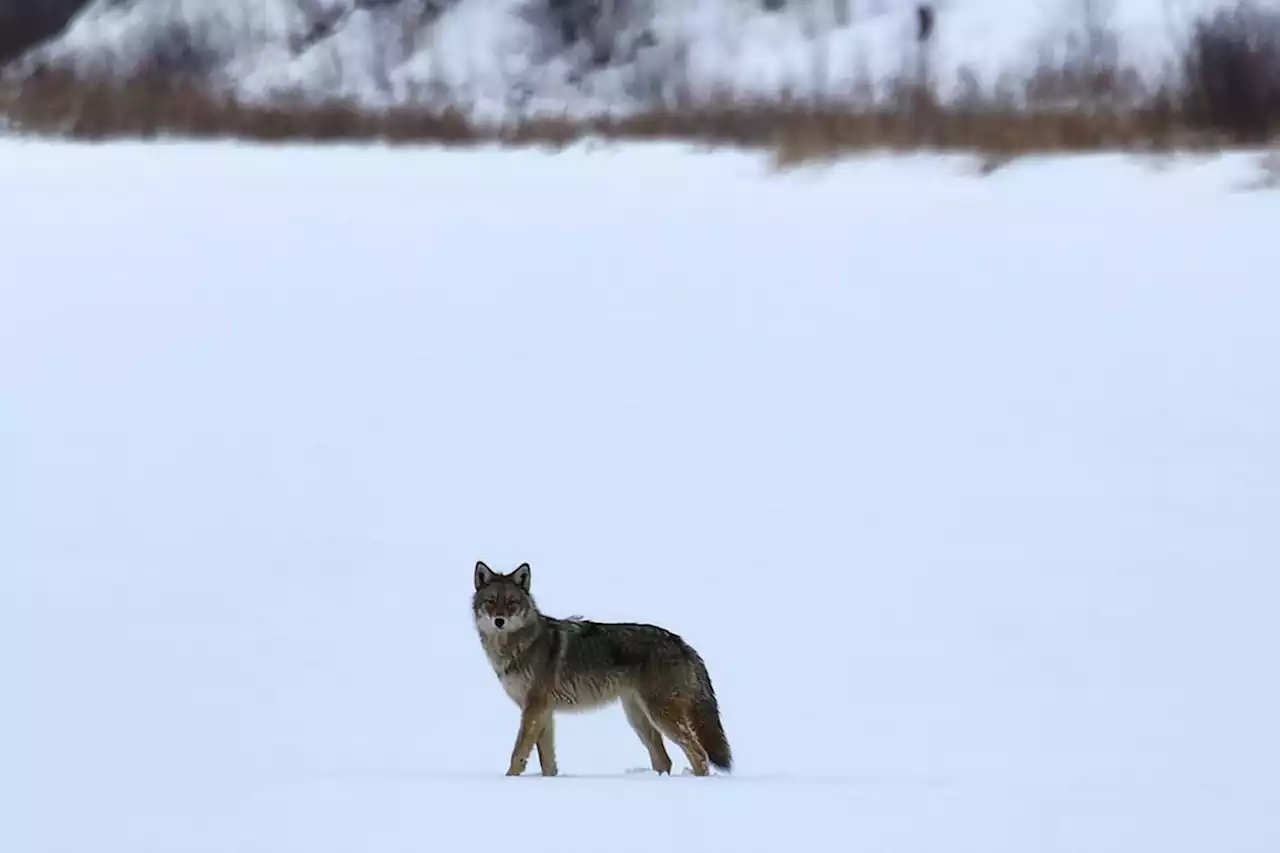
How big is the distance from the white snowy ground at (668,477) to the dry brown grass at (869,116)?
1.02 metres

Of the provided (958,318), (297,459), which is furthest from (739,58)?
(297,459)

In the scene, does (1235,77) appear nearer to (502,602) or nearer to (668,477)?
(668,477)

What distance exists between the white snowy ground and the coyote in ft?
0.68

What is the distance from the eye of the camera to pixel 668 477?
29.4 ft

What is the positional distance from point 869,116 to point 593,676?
11.5m

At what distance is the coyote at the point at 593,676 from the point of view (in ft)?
17.5

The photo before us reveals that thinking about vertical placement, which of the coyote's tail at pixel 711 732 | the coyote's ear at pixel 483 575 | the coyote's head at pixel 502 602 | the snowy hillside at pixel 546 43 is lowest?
the coyote's tail at pixel 711 732

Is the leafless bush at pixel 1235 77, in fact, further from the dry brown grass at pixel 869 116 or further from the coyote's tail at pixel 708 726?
the coyote's tail at pixel 708 726

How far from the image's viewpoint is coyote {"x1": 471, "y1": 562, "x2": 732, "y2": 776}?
5.32 metres

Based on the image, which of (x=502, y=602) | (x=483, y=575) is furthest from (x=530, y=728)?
(x=483, y=575)

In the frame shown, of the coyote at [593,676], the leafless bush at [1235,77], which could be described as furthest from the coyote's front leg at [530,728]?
the leafless bush at [1235,77]

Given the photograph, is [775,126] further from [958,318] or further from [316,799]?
[316,799]

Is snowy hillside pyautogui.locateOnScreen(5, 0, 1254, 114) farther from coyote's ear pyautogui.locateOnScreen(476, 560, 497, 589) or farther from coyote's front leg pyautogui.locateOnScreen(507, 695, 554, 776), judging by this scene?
coyote's front leg pyautogui.locateOnScreen(507, 695, 554, 776)

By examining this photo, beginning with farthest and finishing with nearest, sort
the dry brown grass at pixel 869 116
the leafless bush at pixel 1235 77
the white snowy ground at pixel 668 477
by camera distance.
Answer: the leafless bush at pixel 1235 77, the dry brown grass at pixel 869 116, the white snowy ground at pixel 668 477
